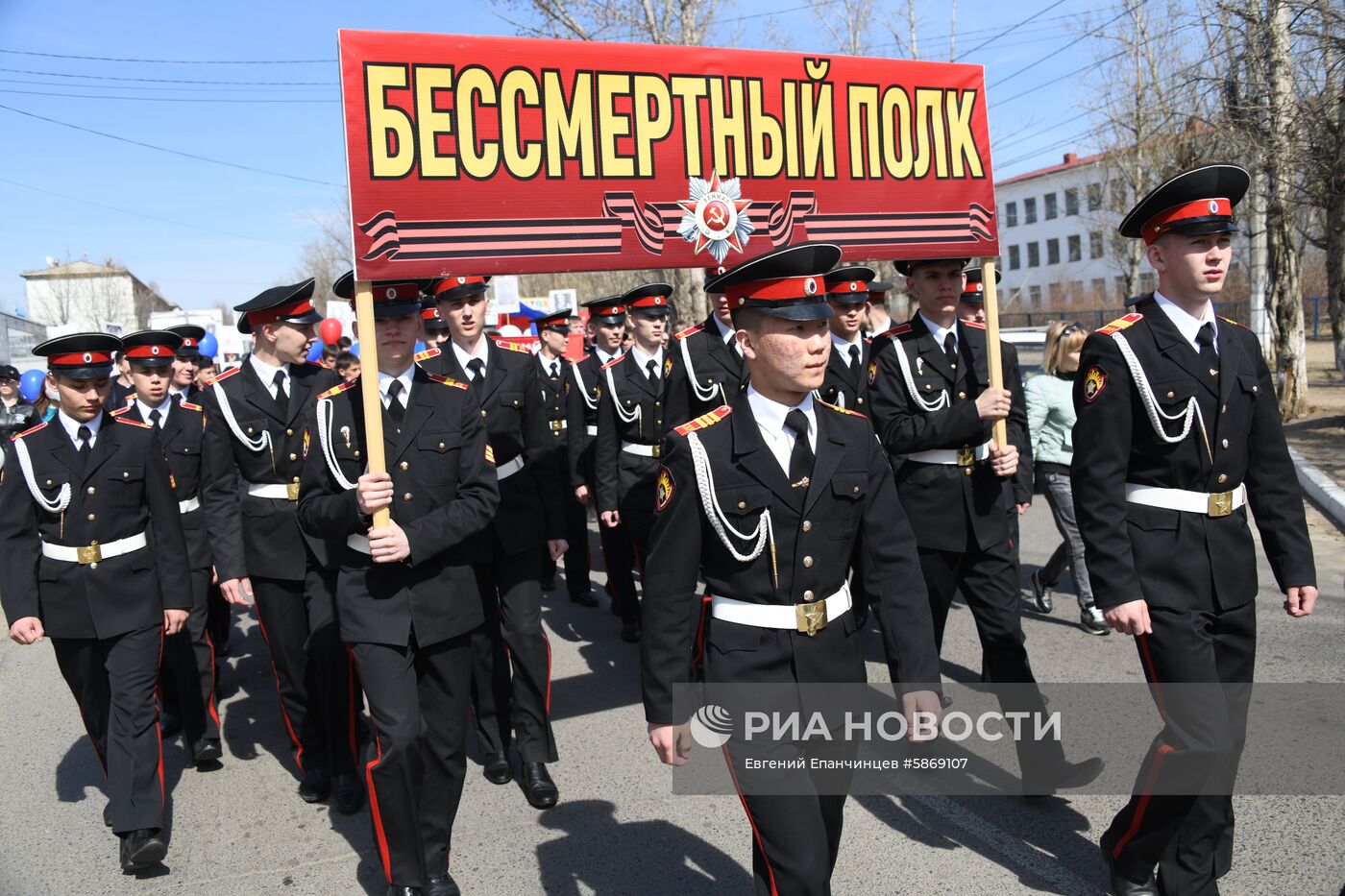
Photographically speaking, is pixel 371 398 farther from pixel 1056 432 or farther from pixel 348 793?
pixel 1056 432

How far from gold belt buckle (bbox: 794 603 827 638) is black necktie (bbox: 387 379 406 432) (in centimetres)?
180

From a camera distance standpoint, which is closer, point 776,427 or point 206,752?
point 776,427

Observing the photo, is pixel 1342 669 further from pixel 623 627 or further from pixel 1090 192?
pixel 1090 192

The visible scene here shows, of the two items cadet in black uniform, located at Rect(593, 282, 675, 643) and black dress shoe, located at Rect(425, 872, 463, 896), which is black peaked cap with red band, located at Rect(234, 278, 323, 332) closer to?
cadet in black uniform, located at Rect(593, 282, 675, 643)

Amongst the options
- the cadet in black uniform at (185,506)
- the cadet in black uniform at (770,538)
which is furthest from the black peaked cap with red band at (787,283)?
the cadet in black uniform at (185,506)

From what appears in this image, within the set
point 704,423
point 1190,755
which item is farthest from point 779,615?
point 1190,755

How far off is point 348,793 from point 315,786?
23 centimetres

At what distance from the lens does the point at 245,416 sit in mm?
5570

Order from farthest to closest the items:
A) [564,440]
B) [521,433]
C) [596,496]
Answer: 1. [564,440]
2. [596,496]
3. [521,433]

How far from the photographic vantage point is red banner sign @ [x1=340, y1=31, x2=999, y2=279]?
3.98 m

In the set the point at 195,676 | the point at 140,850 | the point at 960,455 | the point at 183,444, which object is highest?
the point at 183,444

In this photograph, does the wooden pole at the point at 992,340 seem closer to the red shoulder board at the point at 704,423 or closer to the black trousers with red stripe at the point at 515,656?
the red shoulder board at the point at 704,423

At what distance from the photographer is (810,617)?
307 centimetres

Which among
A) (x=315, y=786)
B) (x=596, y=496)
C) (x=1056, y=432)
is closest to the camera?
(x=315, y=786)
